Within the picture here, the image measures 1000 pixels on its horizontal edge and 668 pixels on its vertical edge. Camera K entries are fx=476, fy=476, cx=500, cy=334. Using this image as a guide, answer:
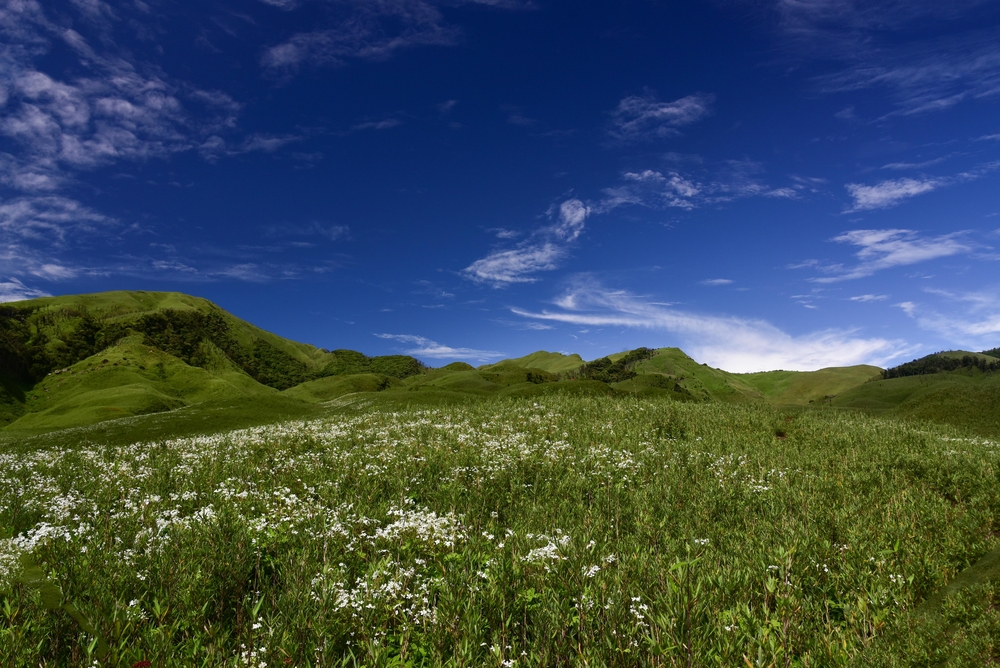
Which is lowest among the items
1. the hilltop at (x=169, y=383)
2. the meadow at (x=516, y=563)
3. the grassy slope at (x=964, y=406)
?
the meadow at (x=516, y=563)

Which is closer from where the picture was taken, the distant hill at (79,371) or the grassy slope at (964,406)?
the grassy slope at (964,406)

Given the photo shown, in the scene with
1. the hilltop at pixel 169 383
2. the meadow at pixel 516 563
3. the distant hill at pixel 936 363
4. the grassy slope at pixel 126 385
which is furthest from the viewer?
the distant hill at pixel 936 363

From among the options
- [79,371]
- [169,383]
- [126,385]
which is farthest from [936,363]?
[79,371]

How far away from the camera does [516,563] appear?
6.32m

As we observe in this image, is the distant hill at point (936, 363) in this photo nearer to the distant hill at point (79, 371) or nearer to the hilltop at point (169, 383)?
the hilltop at point (169, 383)

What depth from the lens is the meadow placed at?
4.77m

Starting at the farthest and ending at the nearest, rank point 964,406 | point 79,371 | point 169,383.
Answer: point 169,383, point 79,371, point 964,406

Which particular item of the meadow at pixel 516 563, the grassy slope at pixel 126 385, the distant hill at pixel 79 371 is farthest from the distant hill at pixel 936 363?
the distant hill at pixel 79 371

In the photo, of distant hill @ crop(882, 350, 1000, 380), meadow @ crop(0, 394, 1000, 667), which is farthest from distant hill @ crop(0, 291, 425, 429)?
distant hill @ crop(882, 350, 1000, 380)

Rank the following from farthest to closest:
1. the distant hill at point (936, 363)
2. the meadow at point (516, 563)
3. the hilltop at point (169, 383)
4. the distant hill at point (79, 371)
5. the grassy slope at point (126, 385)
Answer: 1. the distant hill at point (79, 371)
2. the distant hill at point (936, 363)
3. the grassy slope at point (126, 385)
4. the hilltop at point (169, 383)
5. the meadow at point (516, 563)

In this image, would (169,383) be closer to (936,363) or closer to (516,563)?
(516,563)

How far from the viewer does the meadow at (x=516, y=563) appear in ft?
15.6

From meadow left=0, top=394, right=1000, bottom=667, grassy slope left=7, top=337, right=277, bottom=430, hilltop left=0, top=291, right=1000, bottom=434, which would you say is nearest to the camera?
meadow left=0, top=394, right=1000, bottom=667

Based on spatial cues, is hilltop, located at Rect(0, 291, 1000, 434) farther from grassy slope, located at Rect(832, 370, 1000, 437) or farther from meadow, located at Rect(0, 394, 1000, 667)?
meadow, located at Rect(0, 394, 1000, 667)
